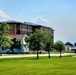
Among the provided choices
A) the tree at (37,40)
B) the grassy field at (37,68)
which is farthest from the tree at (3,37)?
the grassy field at (37,68)

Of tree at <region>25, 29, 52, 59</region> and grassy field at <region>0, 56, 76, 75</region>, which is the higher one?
tree at <region>25, 29, 52, 59</region>

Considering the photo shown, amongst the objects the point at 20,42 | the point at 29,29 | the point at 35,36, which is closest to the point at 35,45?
the point at 35,36

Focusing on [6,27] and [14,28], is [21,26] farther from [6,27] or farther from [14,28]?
[6,27]

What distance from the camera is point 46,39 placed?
74000mm

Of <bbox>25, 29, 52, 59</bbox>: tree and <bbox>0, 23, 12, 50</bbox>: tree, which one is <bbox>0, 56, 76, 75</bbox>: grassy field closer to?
<bbox>0, 23, 12, 50</bbox>: tree

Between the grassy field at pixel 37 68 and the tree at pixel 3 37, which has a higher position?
the tree at pixel 3 37

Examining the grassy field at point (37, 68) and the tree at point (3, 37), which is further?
the tree at point (3, 37)

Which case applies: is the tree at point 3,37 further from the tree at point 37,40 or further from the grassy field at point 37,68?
the grassy field at point 37,68

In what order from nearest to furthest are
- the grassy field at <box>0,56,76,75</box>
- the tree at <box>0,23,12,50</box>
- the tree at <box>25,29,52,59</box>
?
the grassy field at <box>0,56,76,75</box> < the tree at <box>0,23,12,50</box> < the tree at <box>25,29,52,59</box>

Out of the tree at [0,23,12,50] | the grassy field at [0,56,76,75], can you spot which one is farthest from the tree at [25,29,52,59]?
the grassy field at [0,56,76,75]

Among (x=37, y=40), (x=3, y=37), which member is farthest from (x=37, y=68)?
(x=37, y=40)

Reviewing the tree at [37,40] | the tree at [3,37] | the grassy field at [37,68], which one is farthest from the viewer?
the tree at [37,40]

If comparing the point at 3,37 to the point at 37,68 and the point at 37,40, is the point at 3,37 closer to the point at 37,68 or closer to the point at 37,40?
the point at 37,40

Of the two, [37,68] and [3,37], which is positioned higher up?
[3,37]
